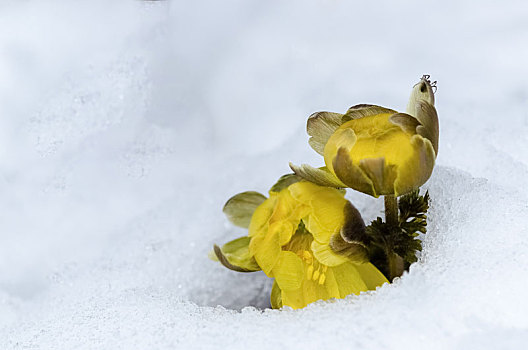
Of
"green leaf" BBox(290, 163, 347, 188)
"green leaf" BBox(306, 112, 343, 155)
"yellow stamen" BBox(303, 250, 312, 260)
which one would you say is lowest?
"yellow stamen" BBox(303, 250, 312, 260)

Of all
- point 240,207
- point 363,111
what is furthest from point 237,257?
point 363,111

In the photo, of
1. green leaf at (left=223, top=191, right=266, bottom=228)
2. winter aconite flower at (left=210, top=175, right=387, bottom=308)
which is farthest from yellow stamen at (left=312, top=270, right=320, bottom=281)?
green leaf at (left=223, top=191, right=266, bottom=228)

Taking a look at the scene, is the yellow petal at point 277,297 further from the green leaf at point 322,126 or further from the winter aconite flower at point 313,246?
the green leaf at point 322,126

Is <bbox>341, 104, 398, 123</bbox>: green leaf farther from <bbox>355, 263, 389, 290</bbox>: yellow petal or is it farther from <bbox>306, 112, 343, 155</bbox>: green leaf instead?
<bbox>355, 263, 389, 290</bbox>: yellow petal

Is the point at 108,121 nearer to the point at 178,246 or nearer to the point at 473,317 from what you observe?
the point at 178,246

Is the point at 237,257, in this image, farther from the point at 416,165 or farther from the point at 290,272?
the point at 416,165

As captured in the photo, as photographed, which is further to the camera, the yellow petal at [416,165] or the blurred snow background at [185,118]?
the blurred snow background at [185,118]

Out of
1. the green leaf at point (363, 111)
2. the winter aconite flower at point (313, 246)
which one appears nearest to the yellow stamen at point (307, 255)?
the winter aconite flower at point (313, 246)
